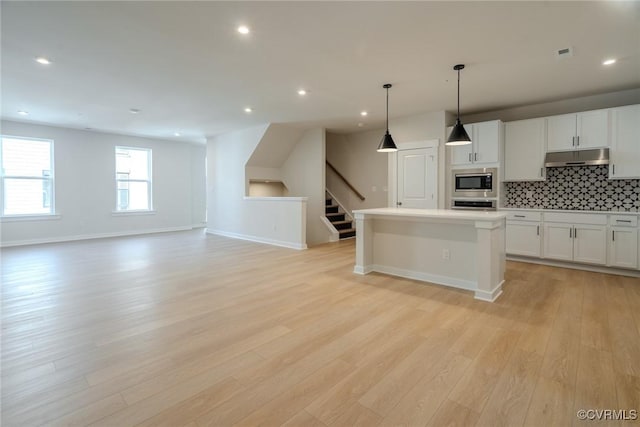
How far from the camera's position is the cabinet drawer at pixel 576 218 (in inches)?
169

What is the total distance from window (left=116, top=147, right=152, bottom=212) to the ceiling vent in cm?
915

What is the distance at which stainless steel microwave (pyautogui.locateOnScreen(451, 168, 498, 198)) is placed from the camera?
5175 millimetres

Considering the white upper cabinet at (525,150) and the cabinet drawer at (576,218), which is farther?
the white upper cabinet at (525,150)

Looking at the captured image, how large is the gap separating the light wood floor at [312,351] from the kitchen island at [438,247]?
0.23 metres

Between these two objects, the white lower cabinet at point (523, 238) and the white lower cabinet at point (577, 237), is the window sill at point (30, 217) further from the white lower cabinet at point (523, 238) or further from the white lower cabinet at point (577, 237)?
the white lower cabinet at point (523, 238)

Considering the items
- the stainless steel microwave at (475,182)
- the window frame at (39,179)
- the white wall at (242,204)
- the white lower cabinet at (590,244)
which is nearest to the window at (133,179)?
the window frame at (39,179)

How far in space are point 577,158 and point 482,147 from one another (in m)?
1.30

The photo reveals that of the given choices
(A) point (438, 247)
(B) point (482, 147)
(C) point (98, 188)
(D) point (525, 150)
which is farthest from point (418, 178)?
(C) point (98, 188)

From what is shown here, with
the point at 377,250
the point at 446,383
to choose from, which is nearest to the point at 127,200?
the point at 377,250

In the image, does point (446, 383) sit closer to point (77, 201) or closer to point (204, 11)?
point (204, 11)

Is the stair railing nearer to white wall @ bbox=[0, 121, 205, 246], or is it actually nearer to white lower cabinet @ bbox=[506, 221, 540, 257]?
white lower cabinet @ bbox=[506, 221, 540, 257]

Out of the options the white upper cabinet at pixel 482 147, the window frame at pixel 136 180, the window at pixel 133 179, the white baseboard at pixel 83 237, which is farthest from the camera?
the window at pixel 133 179

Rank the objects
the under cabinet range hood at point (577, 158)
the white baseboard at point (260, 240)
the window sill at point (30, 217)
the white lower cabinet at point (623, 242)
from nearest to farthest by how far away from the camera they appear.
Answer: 1. the white lower cabinet at point (623, 242)
2. the under cabinet range hood at point (577, 158)
3. the white baseboard at point (260, 240)
4. the window sill at point (30, 217)

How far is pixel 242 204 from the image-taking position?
7484 mm
